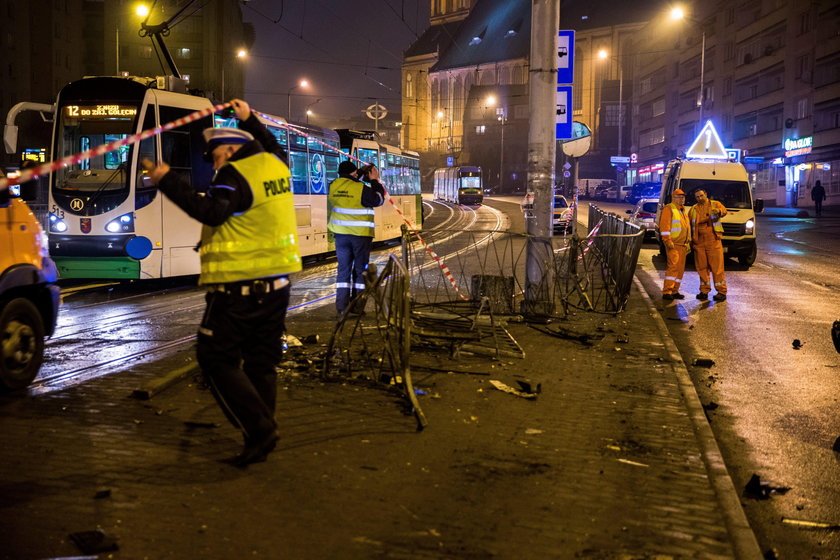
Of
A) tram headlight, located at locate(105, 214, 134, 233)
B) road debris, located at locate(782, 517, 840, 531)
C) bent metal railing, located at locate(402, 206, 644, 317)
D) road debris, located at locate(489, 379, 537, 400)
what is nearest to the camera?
road debris, located at locate(782, 517, 840, 531)

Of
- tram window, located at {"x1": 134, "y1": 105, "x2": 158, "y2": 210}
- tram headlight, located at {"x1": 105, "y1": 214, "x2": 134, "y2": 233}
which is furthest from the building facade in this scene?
tram headlight, located at {"x1": 105, "y1": 214, "x2": 134, "y2": 233}

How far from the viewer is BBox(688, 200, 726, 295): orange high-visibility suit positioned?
14211mm

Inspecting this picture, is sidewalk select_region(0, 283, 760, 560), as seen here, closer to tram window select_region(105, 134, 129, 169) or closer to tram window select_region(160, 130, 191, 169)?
tram window select_region(105, 134, 129, 169)

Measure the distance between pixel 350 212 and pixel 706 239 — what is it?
6876 millimetres

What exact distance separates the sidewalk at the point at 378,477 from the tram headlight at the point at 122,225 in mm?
7774

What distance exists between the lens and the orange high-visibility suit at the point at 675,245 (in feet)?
46.9

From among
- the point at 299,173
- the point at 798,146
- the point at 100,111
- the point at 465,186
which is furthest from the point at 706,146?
the point at 465,186

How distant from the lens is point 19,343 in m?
6.84

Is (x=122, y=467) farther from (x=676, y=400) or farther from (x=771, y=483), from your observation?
(x=676, y=400)

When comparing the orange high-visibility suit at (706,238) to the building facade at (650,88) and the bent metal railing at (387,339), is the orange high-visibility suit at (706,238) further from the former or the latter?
the building facade at (650,88)

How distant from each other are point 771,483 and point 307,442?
2962 millimetres

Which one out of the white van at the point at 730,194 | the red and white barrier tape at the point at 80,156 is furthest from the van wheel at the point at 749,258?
the red and white barrier tape at the point at 80,156

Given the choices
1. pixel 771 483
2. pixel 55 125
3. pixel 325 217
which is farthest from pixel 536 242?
pixel 325 217

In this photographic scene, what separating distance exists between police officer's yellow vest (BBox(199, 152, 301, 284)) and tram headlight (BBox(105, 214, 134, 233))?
10.2 meters
